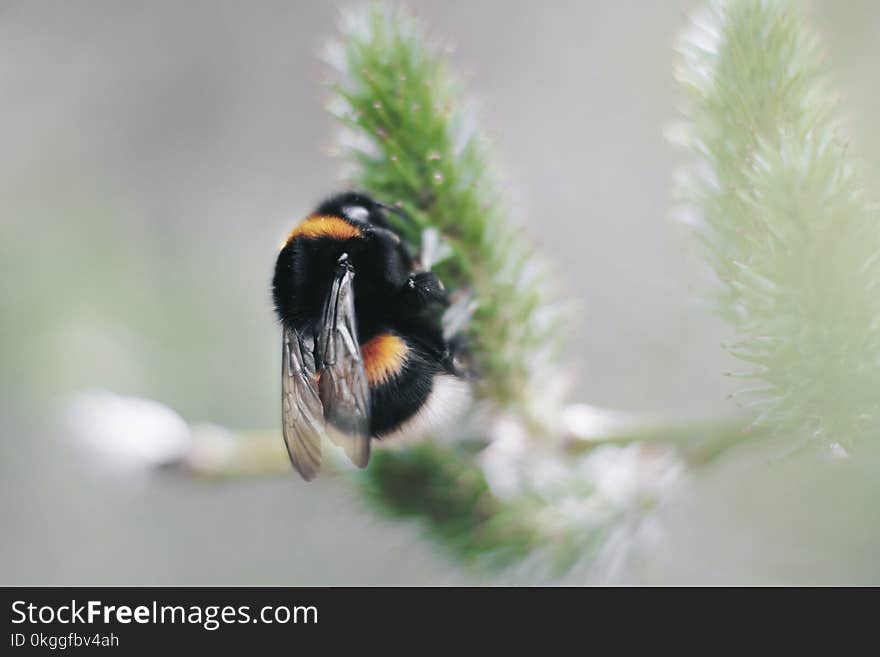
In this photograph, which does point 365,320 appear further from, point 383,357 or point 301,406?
point 301,406

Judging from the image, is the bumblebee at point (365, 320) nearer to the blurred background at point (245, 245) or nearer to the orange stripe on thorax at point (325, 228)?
the orange stripe on thorax at point (325, 228)

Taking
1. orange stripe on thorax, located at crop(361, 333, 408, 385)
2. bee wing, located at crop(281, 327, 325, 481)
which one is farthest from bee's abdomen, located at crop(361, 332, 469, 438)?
bee wing, located at crop(281, 327, 325, 481)

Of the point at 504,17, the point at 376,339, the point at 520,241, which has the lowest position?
the point at 376,339

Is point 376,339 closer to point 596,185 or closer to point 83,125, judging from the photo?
point 596,185

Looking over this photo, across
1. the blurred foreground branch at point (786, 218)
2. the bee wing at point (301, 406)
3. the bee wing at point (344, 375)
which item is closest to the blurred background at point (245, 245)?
the bee wing at point (301, 406)

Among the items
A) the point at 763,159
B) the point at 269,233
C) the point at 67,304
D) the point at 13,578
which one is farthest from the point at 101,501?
the point at 763,159

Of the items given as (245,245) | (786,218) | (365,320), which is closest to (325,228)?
(365,320)

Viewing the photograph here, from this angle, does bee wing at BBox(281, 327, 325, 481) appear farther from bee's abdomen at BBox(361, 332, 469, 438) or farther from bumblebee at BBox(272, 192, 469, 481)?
bee's abdomen at BBox(361, 332, 469, 438)

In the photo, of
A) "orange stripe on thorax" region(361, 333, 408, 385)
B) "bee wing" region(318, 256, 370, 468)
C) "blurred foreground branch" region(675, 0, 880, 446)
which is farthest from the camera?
"orange stripe on thorax" region(361, 333, 408, 385)
